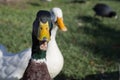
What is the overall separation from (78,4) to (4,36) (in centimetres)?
727

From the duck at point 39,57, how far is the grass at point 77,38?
1.50 m

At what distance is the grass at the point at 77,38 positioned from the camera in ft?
30.3

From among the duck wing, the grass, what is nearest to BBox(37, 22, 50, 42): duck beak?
the duck wing

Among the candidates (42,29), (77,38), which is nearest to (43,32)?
(42,29)

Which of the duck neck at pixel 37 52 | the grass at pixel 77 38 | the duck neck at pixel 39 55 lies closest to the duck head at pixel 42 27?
the duck neck at pixel 37 52

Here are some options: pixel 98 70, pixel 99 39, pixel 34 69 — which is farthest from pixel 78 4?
pixel 34 69

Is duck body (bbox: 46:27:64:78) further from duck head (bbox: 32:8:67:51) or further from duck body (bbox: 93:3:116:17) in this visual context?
duck body (bbox: 93:3:116:17)

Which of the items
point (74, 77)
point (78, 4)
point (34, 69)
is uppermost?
point (34, 69)

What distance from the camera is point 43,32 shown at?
4898 millimetres

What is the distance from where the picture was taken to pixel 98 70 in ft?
29.8

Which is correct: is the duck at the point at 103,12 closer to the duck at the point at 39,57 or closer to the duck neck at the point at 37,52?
the duck at the point at 39,57

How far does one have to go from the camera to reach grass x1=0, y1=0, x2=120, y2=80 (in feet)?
30.3

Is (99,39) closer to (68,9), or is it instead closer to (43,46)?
(68,9)

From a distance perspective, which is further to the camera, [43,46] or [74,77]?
[74,77]
